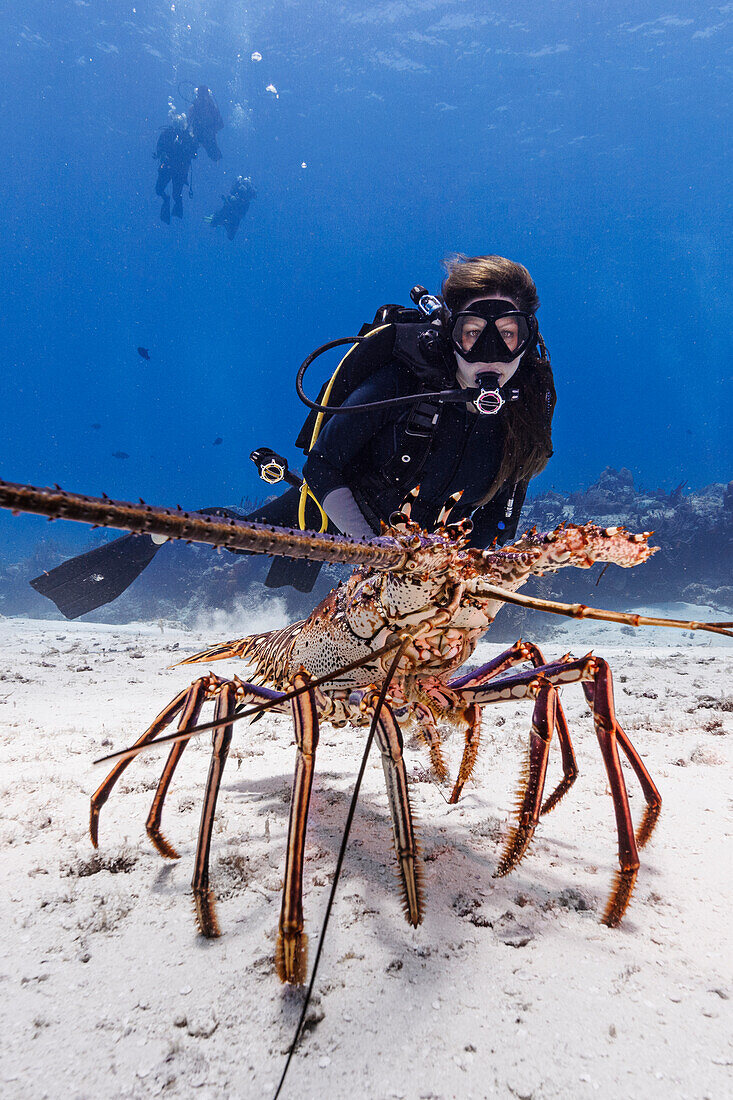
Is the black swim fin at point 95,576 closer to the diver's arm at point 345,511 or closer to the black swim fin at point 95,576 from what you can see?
the black swim fin at point 95,576

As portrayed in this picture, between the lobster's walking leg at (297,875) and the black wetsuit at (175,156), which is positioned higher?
the black wetsuit at (175,156)

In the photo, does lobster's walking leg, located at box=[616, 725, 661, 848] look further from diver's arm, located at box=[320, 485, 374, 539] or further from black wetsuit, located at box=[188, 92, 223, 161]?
black wetsuit, located at box=[188, 92, 223, 161]

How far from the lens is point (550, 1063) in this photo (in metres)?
1.14

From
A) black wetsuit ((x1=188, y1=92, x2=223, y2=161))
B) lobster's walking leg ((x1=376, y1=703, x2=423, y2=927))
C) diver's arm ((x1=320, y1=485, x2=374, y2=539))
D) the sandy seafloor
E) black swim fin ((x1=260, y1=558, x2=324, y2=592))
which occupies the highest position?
black wetsuit ((x1=188, y1=92, x2=223, y2=161))

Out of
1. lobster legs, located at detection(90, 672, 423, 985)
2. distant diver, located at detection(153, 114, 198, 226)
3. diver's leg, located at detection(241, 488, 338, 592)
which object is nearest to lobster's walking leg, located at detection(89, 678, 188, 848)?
lobster legs, located at detection(90, 672, 423, 985)

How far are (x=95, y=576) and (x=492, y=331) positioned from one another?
5299 mm

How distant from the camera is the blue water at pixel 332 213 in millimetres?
43781

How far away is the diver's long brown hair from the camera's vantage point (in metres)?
3.76

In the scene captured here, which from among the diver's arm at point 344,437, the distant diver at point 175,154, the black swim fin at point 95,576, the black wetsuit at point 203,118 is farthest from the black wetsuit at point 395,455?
the black wetsuit at point 203,118

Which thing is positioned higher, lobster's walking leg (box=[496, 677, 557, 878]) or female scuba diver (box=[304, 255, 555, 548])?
female scuba diver (box=[304, 255, 555, 548])

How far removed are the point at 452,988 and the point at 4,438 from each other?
132 m

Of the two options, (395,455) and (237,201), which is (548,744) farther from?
(237,201)

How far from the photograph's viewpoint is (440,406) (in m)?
3.65

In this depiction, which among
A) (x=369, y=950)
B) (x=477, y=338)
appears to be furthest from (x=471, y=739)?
(x=477, y=338)
